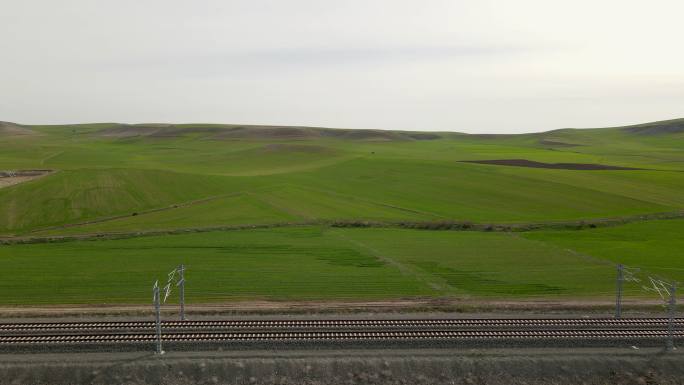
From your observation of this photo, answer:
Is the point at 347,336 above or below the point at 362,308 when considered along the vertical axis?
below

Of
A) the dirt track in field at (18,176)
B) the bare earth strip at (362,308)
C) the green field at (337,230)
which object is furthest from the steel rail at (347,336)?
the dirt track in field at (18,176)

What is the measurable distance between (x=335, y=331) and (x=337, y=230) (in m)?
24.5

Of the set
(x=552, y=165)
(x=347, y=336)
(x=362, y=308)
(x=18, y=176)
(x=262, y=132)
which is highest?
(x=262, y=132)

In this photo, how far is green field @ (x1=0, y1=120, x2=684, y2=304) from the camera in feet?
114

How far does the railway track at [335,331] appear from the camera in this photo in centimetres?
2566

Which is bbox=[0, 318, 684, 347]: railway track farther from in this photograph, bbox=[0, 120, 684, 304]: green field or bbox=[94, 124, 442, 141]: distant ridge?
bbox=[94, 124, 442, 141]: distant ridge

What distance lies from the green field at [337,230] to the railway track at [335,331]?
432cm

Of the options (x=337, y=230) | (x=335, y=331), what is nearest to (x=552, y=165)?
(x=337, y=230)

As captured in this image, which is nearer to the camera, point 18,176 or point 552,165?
point 18,176

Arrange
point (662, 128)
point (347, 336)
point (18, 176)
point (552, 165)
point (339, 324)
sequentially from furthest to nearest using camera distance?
point (662, 128) < point (552, 165) < point (18, 176) < point (339, 324) < point (347, 336)

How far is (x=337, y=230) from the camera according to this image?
2019 inches

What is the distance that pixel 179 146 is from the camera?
144 meters

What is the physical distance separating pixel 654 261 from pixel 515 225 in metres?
14.7

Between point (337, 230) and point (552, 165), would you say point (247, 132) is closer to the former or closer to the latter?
point (552, 165)
